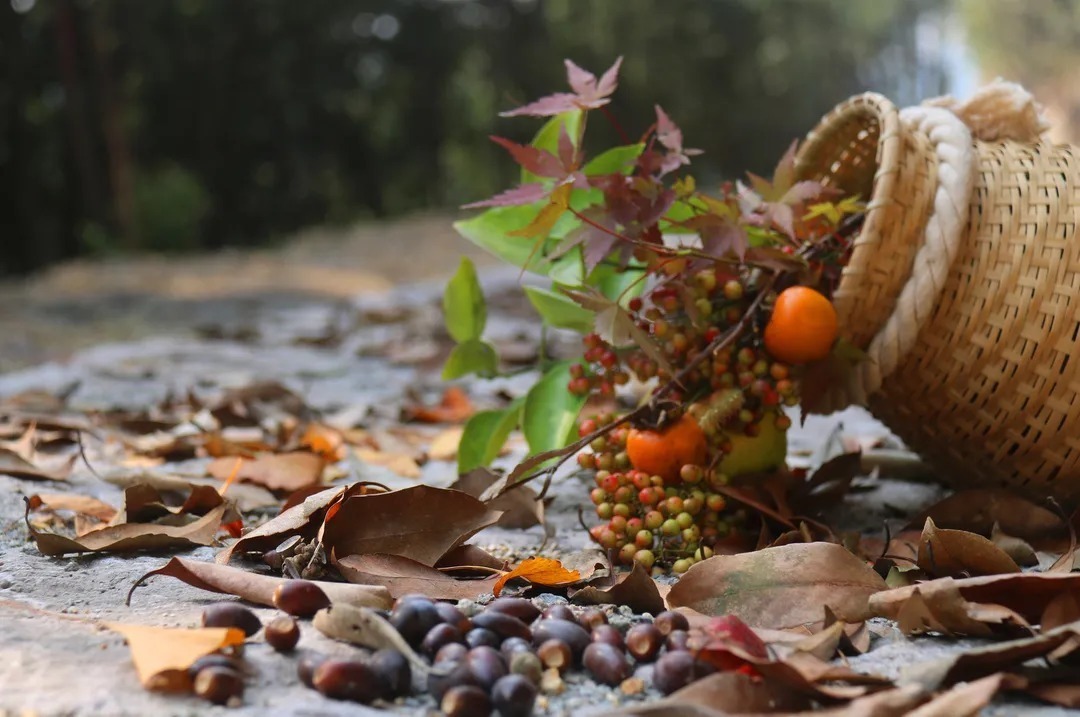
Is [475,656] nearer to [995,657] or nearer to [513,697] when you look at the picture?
[513,697]

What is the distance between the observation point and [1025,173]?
1067mm

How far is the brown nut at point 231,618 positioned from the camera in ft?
2.44

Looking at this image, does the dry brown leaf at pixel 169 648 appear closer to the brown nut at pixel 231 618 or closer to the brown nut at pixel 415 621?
the brown nut at pixel 231 618

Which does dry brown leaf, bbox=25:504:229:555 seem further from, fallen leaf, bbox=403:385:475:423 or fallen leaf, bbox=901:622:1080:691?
fallen leaf, bbox=403:385:475:423

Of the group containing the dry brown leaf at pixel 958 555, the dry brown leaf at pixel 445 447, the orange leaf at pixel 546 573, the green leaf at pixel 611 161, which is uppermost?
the green leaf at pixel 611 161

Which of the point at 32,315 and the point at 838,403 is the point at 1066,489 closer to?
the point at 838,403

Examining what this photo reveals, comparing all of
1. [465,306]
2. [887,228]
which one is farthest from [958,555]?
[465,306]

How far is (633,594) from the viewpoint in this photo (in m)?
0.86

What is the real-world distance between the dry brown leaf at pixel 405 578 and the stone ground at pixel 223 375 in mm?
123

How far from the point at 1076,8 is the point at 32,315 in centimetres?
1241

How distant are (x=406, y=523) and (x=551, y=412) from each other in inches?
11.7

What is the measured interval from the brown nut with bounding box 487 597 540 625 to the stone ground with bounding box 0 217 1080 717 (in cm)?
8

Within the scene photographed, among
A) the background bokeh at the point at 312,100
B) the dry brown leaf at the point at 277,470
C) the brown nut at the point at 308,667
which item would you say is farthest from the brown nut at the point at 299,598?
the background bokeh at the point at 312,100

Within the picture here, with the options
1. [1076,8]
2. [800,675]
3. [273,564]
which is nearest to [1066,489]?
[800,675]
